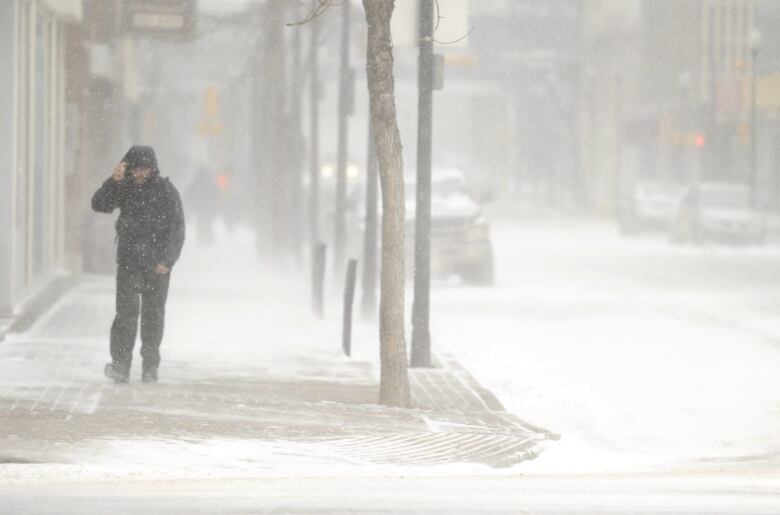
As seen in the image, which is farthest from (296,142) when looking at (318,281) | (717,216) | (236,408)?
(236,408)

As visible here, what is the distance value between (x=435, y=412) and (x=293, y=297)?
38.9 feet

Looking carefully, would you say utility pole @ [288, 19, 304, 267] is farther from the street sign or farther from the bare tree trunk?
the bare tree trunk

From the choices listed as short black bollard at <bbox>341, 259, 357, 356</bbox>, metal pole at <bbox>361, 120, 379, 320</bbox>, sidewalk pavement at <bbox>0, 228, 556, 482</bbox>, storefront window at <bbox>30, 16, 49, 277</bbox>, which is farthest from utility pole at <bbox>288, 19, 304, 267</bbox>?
short black bollard at <bbox>341, 259, 357, 356</bbox>

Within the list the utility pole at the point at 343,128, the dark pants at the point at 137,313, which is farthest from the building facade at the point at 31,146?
the dark pants at the point at 137,313

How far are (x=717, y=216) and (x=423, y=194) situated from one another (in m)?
28.2

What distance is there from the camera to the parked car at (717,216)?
137ft

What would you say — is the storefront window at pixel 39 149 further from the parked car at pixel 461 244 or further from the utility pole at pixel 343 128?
the parked car at pixel 461 244

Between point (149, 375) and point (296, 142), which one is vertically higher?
point (296, 142)

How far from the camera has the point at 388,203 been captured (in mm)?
11641

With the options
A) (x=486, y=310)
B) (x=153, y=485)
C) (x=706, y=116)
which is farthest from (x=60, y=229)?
(x=706, y=116)

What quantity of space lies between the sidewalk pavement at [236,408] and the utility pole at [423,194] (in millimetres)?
418

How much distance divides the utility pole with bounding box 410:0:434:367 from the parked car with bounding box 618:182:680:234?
108 feet

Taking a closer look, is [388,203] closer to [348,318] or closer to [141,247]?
[141,247]

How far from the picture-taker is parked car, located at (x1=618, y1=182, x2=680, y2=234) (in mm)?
47750
